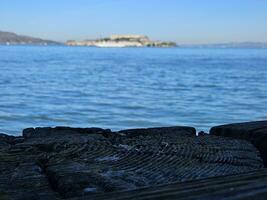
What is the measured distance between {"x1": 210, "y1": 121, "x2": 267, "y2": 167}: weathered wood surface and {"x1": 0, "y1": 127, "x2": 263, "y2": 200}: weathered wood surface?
10 centimetres

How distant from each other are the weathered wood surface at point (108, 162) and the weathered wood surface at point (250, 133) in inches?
4.1

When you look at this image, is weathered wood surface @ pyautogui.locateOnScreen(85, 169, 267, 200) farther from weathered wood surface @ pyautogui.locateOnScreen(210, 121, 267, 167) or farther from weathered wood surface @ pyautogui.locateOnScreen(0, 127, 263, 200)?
weathered wood surface @ pyautogui.locateOnScreen(210, 121, 267, 167)

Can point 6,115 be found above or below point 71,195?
below

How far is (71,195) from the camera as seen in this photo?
8.34ft

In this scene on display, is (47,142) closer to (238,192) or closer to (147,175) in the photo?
(147,175)

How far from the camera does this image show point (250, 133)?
3877mm

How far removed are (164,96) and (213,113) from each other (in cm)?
605

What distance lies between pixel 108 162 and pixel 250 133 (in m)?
1.28

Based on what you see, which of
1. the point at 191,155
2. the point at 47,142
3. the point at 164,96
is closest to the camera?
the point at 191,155

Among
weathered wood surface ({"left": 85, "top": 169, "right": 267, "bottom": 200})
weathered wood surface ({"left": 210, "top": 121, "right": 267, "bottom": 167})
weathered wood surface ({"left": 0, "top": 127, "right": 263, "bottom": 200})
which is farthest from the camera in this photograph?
weathered wood surface ({"left": 210, "top": 121, "right": 267, "bottom": 167})

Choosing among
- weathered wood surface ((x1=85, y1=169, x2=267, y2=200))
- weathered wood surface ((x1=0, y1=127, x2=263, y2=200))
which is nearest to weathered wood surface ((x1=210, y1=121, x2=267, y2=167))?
weathered wood surface ((x1=0, y1=127, x2=263, y2=200))

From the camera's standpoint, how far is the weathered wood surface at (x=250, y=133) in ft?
12.1

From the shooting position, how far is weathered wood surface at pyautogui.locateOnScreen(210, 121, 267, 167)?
369 centimetres

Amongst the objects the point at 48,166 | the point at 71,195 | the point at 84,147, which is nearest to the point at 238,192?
the point at 71,195
